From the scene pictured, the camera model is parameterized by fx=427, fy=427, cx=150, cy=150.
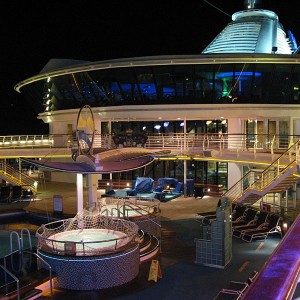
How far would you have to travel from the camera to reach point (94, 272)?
11672mm

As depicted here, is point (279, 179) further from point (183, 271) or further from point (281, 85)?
point (281, 85)

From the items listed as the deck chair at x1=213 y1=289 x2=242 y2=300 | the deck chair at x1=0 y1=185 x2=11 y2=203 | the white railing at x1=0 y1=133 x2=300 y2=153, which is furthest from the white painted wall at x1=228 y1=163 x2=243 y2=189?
the deck chair at x1=213 y1=289 x2=242 y2=300

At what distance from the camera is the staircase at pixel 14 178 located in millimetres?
28984

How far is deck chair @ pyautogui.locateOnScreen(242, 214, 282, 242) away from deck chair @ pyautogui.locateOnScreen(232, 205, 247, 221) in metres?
1.97

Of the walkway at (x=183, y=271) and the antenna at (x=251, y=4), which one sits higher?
the antenna at (x=251, y=4)

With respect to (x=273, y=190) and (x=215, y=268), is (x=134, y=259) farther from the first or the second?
(x=273, y=190)

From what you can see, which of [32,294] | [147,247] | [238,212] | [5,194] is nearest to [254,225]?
[238,212]

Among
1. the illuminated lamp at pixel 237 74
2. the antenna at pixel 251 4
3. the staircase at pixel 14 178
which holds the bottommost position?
the staircase at pixel 14 178

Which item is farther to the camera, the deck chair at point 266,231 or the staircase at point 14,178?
the staircase at point 14,178

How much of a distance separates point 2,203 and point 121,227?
1369 centimetres

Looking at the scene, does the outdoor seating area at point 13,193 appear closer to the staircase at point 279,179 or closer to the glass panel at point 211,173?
the glass panel at point 211,173

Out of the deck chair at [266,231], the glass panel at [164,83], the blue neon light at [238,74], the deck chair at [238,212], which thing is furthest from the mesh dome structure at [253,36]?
the deck chair at [266,231]

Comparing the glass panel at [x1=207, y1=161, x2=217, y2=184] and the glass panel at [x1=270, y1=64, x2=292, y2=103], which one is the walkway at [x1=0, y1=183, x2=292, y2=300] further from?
the glass panel at [x1=270, y1=64, x2=292, y2=103]

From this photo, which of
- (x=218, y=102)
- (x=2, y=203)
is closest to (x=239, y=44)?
(x=218, y=102)
